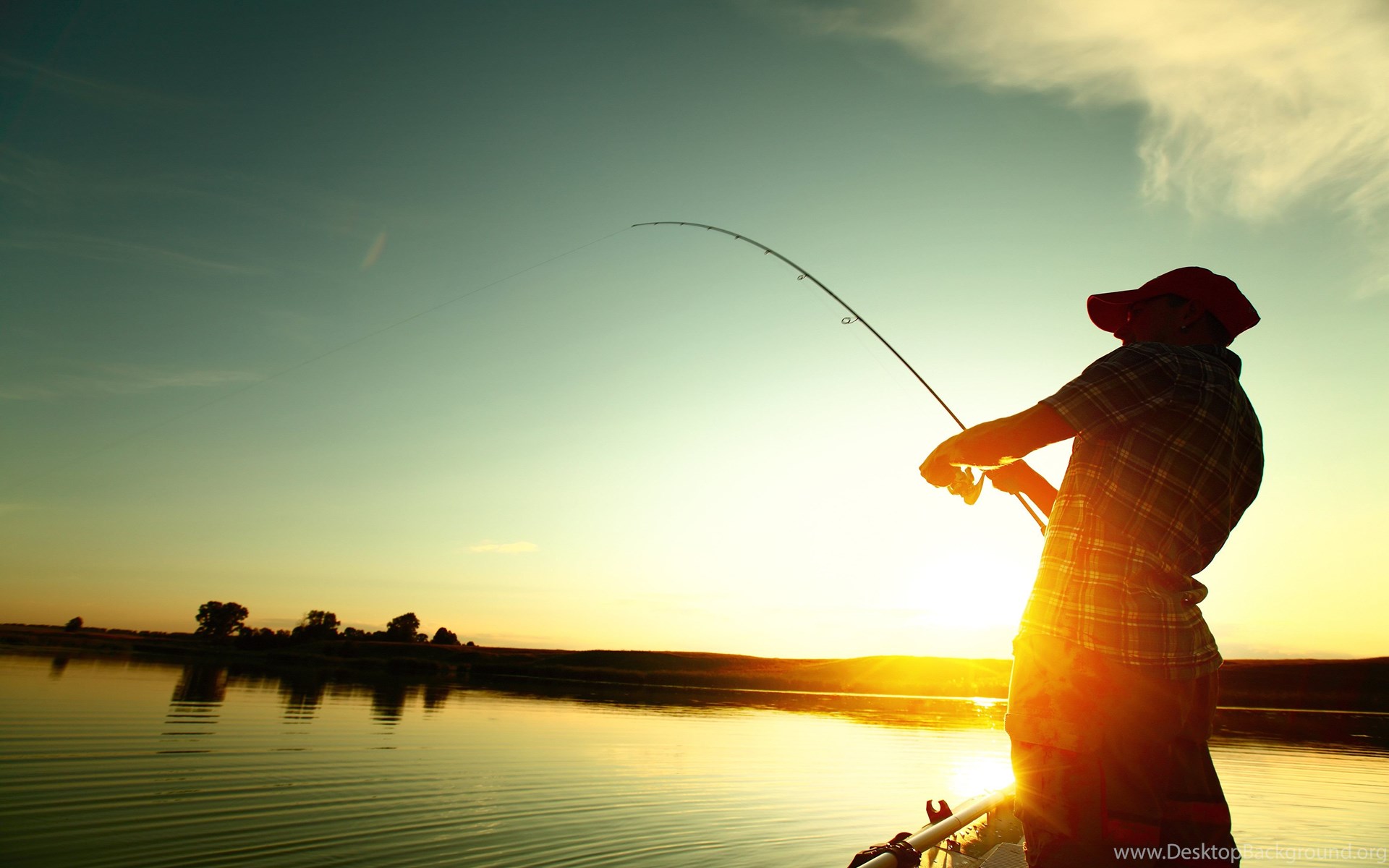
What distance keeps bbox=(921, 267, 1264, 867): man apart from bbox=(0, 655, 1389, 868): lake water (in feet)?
13.9

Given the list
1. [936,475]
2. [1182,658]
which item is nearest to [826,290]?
[936,475]

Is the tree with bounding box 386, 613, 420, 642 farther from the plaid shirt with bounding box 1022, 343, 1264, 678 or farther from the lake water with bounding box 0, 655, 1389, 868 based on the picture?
the plaid shirt with bounding box 1022, 343, 1264, 678

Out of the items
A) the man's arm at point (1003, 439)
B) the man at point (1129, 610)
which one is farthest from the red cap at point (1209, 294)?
the man's arm at point (1003, 439)

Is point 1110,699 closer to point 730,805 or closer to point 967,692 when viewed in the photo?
point 730,805

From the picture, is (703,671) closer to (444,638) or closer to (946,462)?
(444,638)

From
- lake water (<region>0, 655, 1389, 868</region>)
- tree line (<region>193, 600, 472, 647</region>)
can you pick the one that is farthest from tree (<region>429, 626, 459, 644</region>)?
lake water (<region>0, 655, 1389, 868</region>)

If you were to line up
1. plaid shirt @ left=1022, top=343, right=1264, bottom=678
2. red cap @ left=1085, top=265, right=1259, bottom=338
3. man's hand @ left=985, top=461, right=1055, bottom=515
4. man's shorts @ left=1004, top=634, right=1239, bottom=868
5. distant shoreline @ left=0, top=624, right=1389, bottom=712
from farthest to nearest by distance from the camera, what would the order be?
distant shoreline @ left=0, top=624, right=1389, bottom=712
man's hand @ left=985, top=461, right=1055, bottom=515
red cap @ left=1085, top=265, right=1259, bottom=338
plaid shirt @ left=1022, top=343, right=1264, bottom=678
man's shorts @ left=1004, top=634, right=1239, bottom=868

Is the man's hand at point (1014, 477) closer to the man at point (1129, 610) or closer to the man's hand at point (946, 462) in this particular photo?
the man's hand at point (946, 462)

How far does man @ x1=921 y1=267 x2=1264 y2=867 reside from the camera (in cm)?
215

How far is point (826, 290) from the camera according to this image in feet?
30.3

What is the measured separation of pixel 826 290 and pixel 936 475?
6.64 m

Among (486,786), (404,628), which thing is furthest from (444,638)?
(486,786)

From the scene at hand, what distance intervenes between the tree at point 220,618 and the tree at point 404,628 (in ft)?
91.1

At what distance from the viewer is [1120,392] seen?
2.37 meters
